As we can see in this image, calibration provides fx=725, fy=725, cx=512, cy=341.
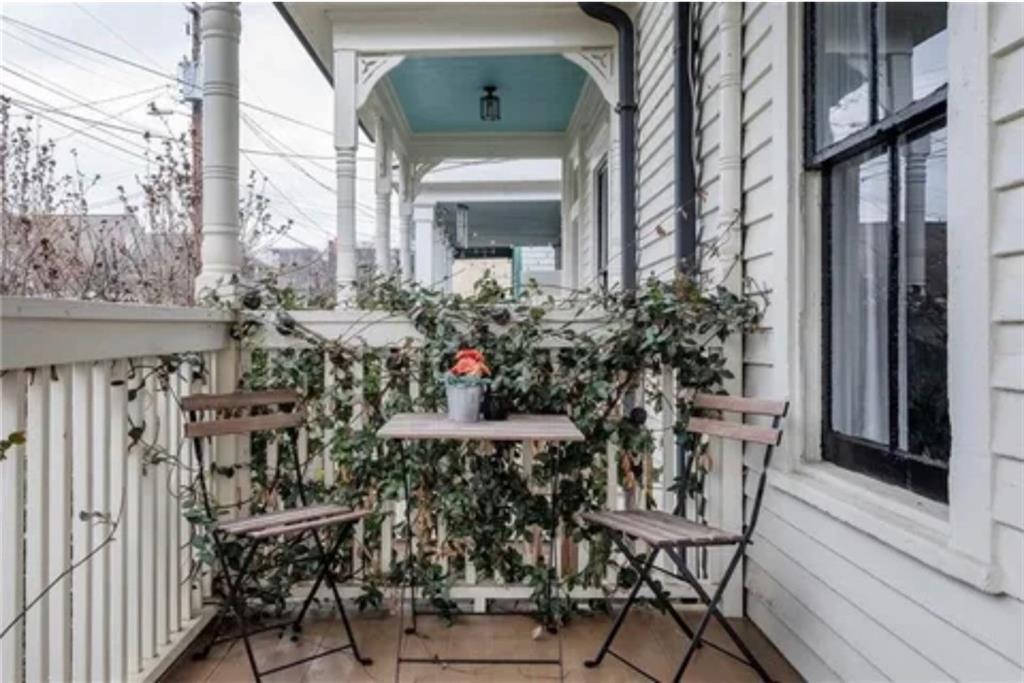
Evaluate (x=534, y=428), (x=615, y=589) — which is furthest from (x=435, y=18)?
(x=615, y=589)

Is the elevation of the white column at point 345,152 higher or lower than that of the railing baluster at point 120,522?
higher

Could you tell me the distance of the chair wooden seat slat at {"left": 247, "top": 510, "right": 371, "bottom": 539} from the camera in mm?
2148

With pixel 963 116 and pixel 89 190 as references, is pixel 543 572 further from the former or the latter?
pixel 89 190

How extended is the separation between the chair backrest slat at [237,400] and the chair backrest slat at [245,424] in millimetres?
46

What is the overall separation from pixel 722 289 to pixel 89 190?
2495 mm

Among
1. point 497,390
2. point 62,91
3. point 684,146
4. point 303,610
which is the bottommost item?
point 303,610

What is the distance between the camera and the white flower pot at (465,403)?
246 centimetres

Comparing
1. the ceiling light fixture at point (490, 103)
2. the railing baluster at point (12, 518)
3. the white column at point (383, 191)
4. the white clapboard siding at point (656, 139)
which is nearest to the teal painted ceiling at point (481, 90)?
the ceiling light fixture at point (490, 103)

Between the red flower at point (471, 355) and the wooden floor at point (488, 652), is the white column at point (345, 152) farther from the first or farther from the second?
the wooden floor at point (488, 652)

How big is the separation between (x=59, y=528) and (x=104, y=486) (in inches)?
10.7

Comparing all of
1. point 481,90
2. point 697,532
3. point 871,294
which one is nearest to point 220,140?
point 697,532

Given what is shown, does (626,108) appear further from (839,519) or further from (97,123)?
(839,519)

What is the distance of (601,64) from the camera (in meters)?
4.85

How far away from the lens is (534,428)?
2.34 m
